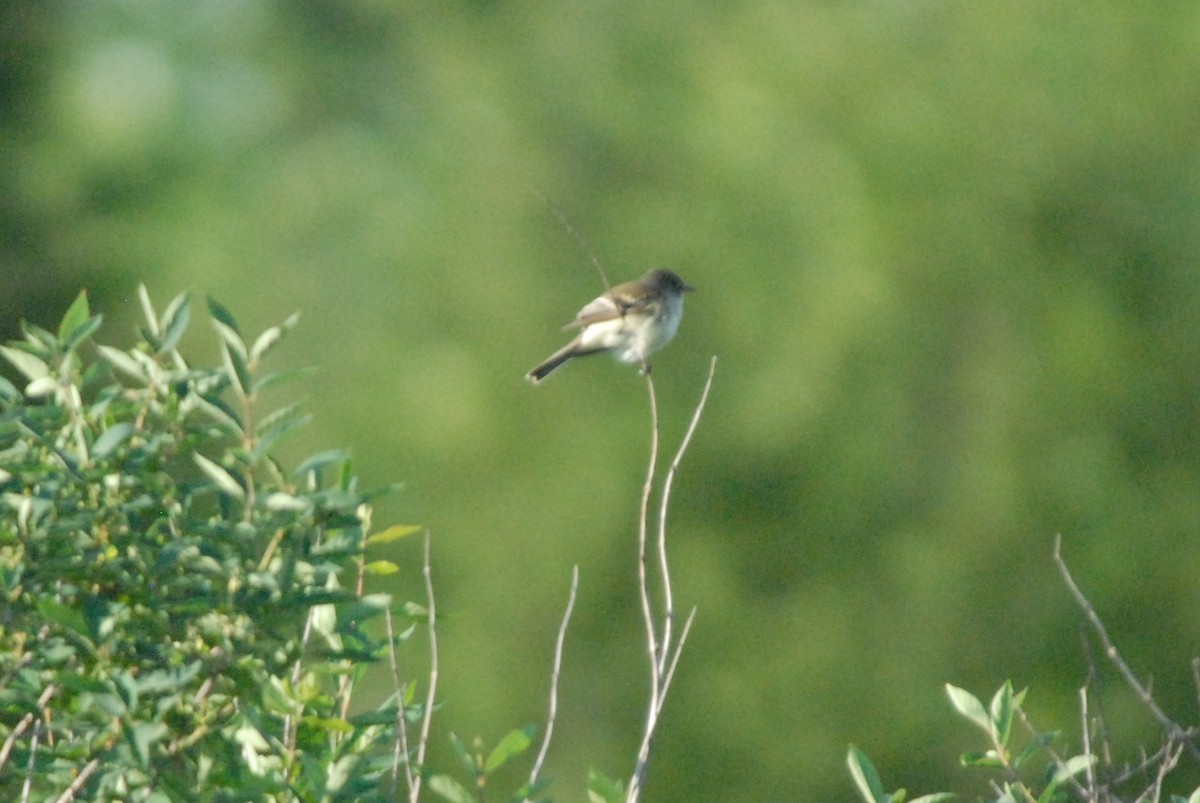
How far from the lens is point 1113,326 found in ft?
51.4

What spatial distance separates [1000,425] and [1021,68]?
10.9 feet

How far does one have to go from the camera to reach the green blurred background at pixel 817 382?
48.8 feet

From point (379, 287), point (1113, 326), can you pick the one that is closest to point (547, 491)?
point (379, 287)

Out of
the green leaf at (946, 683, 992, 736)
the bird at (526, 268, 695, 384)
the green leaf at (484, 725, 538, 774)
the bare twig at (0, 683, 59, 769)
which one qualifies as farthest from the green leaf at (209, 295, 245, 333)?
the bird at (526, 268, 695, 384)

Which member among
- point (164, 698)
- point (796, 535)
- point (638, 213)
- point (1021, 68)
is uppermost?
point (164, 698)

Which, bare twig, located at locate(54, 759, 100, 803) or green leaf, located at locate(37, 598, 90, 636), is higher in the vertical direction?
green leaf, located at locate(37, 598, 90, 636)

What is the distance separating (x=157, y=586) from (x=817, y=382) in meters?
12.6

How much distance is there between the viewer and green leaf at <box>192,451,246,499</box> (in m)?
2.90

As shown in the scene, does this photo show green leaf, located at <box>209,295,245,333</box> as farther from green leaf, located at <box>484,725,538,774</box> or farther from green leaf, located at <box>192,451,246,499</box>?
green leaf, located at <box>484,725,538,774</box>

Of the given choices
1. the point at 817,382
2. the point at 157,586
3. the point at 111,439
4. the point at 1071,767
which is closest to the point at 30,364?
the point at 111,439


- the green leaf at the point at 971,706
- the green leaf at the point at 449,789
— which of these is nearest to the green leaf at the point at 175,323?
the green leaf at the point at 449,789

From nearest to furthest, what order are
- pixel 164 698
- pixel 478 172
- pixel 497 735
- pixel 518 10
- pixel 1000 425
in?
pixel 164 698
pixel 497 735
pixel 1000 425
pixel 478 172
pixel 518 10

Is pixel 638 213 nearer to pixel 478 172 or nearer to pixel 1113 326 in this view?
pixel 478 172

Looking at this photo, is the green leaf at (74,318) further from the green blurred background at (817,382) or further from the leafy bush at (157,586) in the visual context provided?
the green blurred background at (817,382)
